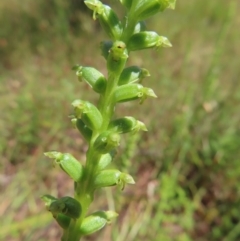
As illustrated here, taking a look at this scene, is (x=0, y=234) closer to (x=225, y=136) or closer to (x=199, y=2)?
(x=225, y=136)

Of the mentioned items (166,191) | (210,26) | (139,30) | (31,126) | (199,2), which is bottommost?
(166,191)

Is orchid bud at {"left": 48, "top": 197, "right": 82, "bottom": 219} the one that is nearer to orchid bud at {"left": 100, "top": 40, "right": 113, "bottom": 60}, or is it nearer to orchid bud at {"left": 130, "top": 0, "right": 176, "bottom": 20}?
orchid bud at {"left": 100, "top": 40, "right": 113, "bottom": 60}

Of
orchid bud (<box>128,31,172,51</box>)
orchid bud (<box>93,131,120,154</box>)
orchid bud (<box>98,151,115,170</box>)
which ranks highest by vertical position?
orchid bud (<box>128,31,172,51</box>)

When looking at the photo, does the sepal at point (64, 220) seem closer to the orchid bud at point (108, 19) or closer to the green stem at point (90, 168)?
the green stem at point (90, 168)

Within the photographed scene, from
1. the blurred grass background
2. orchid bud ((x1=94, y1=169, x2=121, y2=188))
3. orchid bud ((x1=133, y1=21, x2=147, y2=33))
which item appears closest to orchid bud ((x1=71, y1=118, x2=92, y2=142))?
orchid bud ((x1=94, y1=169, x2=121, y2=188))

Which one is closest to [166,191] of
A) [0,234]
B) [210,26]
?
[0,234]

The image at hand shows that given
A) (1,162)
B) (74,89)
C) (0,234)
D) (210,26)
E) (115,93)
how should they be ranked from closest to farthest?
(115,93) → (0,234) → (1,162) → (74,89) → (210,26)

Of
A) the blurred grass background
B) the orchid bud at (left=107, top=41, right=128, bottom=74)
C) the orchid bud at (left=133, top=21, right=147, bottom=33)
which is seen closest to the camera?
the orchid bud at (left=107, top=41, right=128, bottom=74)
